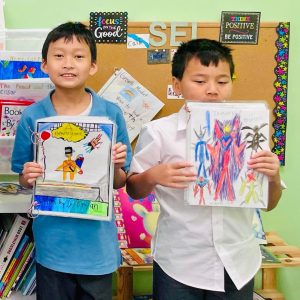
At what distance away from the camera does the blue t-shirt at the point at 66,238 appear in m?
1.02

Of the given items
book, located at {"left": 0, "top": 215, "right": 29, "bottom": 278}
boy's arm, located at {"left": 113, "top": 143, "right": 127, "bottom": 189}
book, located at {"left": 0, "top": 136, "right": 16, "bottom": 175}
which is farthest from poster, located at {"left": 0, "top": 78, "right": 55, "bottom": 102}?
boy's arm, located at {"left": 113, "top": 143, "right": 127, "bottom": 189}

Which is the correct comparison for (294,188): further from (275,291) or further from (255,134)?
(255,134)

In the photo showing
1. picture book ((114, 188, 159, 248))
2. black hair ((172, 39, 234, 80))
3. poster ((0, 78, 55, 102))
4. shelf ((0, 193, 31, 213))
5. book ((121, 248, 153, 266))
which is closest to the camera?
black hair ((172, 39, 234, 80))

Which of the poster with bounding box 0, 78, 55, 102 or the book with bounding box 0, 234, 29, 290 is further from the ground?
the poster with bounding box 0, 78, 55, 102

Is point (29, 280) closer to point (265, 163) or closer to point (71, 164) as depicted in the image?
point (71, 164)

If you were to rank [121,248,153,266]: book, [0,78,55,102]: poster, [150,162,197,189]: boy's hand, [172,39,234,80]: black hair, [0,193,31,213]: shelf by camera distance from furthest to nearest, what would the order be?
[121,248,153,266]: book
[0,78,55,102]: poster
[0,193,31,213]: shelf
[172,39,234,80]: black hair
[150,162,197,189]: boy's hand

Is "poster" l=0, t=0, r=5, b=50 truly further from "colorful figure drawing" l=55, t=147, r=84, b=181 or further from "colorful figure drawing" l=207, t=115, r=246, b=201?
"colorful figure drawing" l=207, t=115, r=246, b=201

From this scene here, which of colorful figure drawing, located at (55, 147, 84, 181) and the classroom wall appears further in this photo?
the classroom wall

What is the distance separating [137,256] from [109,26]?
94 centimetres

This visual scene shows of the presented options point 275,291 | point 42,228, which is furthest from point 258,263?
point 275,291

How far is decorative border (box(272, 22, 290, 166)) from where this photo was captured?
170 centimetres

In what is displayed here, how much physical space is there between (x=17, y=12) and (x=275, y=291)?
5.39 ft

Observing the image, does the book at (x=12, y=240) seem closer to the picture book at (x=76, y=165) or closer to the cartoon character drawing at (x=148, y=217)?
the picture book at (x=76, y=165)

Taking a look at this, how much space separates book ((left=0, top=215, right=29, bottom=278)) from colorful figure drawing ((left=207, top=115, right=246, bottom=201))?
723 millimetres
